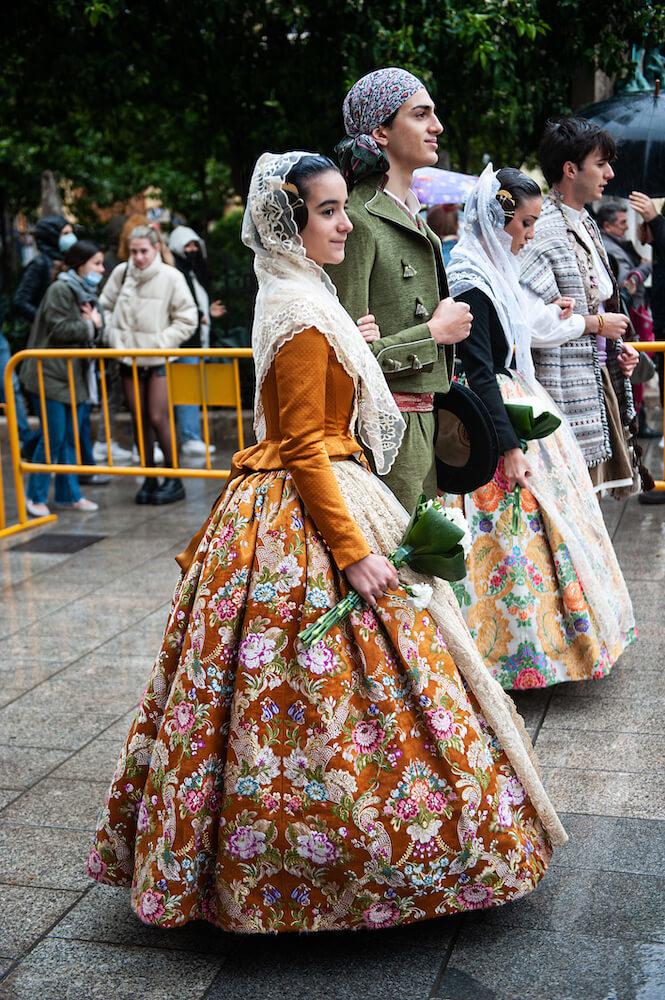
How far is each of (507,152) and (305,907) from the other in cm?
1223

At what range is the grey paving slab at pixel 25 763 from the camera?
4387mm

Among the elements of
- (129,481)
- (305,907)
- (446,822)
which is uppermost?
(446,822)

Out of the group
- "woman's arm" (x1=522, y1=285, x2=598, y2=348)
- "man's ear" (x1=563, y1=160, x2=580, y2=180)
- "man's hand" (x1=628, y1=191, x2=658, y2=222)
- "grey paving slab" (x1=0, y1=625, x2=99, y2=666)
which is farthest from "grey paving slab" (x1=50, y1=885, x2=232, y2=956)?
"man's hand" (x1=628, y1=191, x2=658, y2=222)

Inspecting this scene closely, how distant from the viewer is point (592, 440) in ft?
17.3

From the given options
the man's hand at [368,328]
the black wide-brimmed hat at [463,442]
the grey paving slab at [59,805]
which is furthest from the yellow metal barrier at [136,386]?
the man's hand at [368,328]

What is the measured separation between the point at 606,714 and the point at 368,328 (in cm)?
186

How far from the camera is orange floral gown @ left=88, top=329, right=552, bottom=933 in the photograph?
3.07m

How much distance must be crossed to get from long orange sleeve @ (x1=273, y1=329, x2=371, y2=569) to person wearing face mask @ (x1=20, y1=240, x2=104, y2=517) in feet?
18.3

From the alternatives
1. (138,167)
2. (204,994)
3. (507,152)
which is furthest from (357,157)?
(138,167)

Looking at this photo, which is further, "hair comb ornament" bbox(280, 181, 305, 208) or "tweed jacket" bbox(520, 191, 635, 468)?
"tweed jacket" bbox(520, 191, 635, 468)

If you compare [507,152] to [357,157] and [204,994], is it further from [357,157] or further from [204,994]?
[204,994]

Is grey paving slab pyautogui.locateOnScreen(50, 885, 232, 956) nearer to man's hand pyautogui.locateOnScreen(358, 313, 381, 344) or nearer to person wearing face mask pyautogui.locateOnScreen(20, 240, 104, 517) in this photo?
man's hand pyautogui.locateOnScreen(358, 313, 381, 344)

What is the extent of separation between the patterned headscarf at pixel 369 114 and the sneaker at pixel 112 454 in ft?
20.0

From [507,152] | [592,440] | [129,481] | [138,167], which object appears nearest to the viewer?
[592,440]
